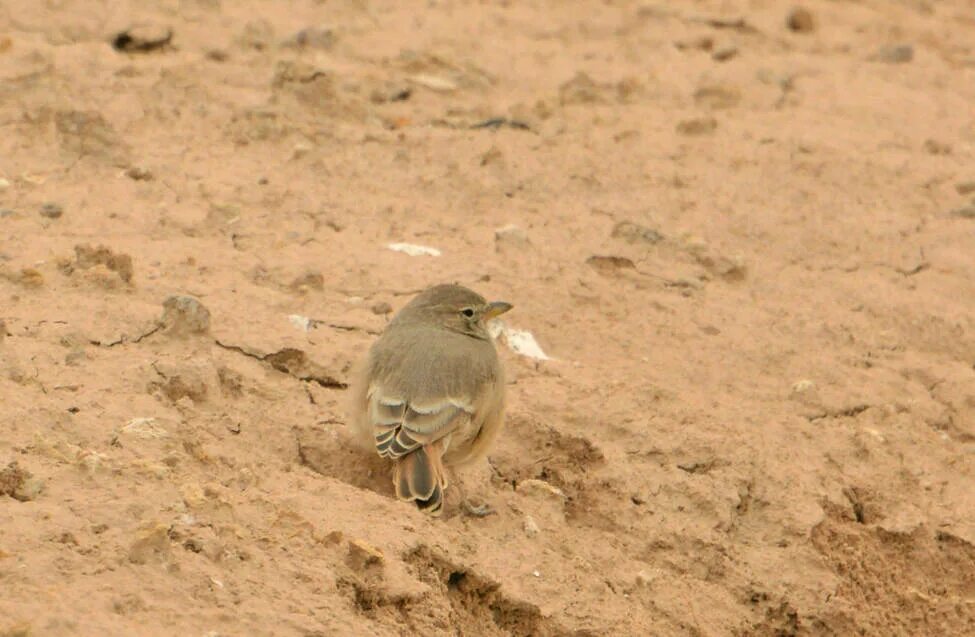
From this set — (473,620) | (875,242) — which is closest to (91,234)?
(473,620)

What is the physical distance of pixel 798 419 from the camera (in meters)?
6.82

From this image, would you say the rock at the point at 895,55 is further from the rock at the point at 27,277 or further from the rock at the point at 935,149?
the rock at the point at 27,277

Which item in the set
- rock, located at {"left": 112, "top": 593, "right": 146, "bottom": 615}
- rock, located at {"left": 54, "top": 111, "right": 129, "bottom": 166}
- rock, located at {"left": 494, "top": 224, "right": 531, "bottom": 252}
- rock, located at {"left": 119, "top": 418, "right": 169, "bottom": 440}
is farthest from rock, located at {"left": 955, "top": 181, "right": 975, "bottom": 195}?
rock, located at {"left": 112, "top": 593, "right": 146, "bottom": 615}

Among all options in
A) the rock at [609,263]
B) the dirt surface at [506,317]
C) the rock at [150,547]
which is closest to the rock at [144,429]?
the dirt surface at [506,317]

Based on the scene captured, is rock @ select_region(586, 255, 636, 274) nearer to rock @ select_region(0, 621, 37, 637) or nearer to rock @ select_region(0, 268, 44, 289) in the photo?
rock @ select_region(0, 268, 44, 289)

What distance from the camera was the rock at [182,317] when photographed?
6.22 metres

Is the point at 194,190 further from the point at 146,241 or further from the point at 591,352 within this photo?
the point at 591,352

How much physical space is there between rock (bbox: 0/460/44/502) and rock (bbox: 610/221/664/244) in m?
3.87

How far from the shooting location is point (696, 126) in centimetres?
912

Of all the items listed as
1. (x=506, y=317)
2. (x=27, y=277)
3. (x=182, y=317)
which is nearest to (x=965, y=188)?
(x=506, y=317)

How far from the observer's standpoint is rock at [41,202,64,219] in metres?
7.18

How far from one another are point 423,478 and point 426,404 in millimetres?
385

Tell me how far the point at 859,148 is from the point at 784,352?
2.42 meters

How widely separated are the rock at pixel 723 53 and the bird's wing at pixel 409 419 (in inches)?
199
